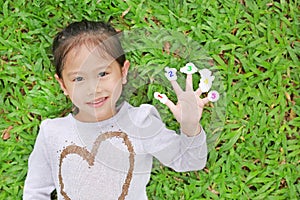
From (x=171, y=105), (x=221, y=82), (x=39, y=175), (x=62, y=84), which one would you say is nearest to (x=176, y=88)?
(x=171, y=105)

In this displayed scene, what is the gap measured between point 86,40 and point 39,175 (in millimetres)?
533

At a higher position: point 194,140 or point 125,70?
point 125,70

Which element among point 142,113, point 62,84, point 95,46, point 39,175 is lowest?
point 39,175

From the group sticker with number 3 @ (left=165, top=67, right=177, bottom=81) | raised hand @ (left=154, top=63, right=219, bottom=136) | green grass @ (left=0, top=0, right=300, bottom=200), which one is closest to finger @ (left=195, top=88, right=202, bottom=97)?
raised hand @ (left=154, top=63, right=219, bottom=136)

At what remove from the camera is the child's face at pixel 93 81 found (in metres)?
2.19

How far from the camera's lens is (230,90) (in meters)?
2.44

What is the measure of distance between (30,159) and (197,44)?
742 millimetres

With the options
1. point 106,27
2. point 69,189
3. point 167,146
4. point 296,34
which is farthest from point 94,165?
point 296,34

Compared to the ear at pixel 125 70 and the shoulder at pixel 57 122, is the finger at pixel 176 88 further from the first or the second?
the shoulder at pixel 57 122

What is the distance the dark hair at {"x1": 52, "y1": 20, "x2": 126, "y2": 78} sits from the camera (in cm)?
220

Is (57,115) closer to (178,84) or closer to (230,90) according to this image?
(178,84)

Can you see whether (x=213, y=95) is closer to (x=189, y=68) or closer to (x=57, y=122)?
(x=189, y=68)

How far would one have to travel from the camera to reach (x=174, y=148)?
2.27m

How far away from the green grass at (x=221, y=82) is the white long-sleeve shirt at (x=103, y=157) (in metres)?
0.09
